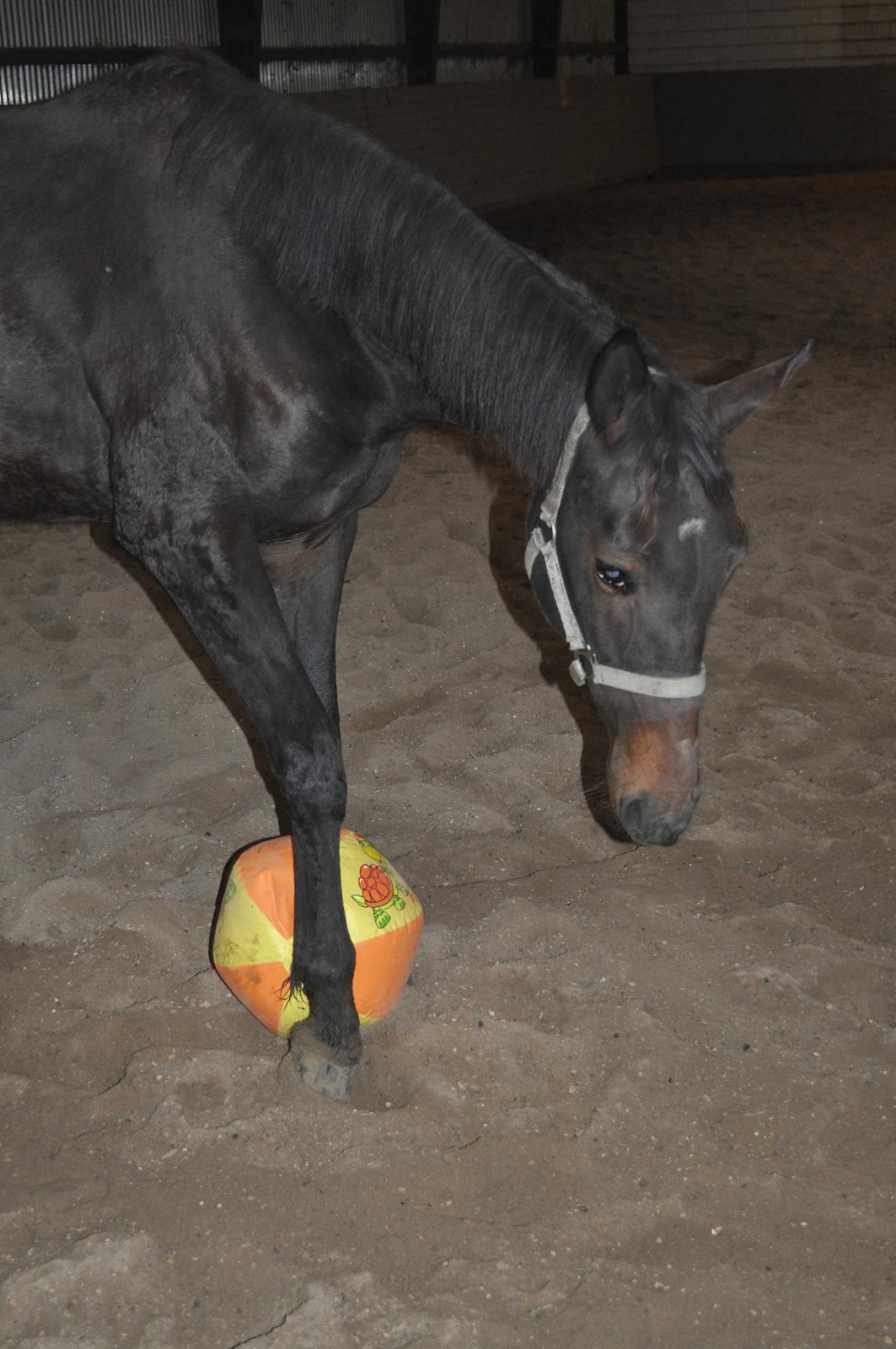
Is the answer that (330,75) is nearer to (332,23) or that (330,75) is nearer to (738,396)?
(332,23)

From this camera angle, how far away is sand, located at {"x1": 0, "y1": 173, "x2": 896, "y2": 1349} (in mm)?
2074

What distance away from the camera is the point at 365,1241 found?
2158mm

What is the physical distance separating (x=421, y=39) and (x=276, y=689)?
11.9m

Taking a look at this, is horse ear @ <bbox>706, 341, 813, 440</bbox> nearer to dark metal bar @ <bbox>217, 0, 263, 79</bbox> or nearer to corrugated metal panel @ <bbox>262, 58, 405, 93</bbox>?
dark metal bar @ <bbox>217, 0, 263, 79</bbox>

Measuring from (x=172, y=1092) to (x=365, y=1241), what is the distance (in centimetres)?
54

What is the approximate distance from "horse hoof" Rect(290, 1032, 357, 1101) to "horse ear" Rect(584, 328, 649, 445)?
1.35 m

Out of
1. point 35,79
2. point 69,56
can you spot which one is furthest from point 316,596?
point 69,56

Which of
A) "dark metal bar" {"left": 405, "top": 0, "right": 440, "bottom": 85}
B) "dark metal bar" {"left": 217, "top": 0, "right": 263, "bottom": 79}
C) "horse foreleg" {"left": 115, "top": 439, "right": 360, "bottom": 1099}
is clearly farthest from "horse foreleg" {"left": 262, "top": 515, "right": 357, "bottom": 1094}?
"dark metal bar" {"left": 405, "top": 0, "right": 440, "bottom": 85}

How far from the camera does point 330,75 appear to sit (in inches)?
458

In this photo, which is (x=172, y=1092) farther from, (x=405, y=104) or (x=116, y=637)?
(x=405, y=104)

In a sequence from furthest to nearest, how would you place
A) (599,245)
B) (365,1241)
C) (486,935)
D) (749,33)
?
(749,33)
(599,245)
(486,935)
(365,1241)

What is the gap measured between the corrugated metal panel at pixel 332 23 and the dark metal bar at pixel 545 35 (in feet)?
9.52

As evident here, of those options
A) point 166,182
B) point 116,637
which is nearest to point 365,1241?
point 166,182

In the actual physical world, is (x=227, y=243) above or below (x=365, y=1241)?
above
